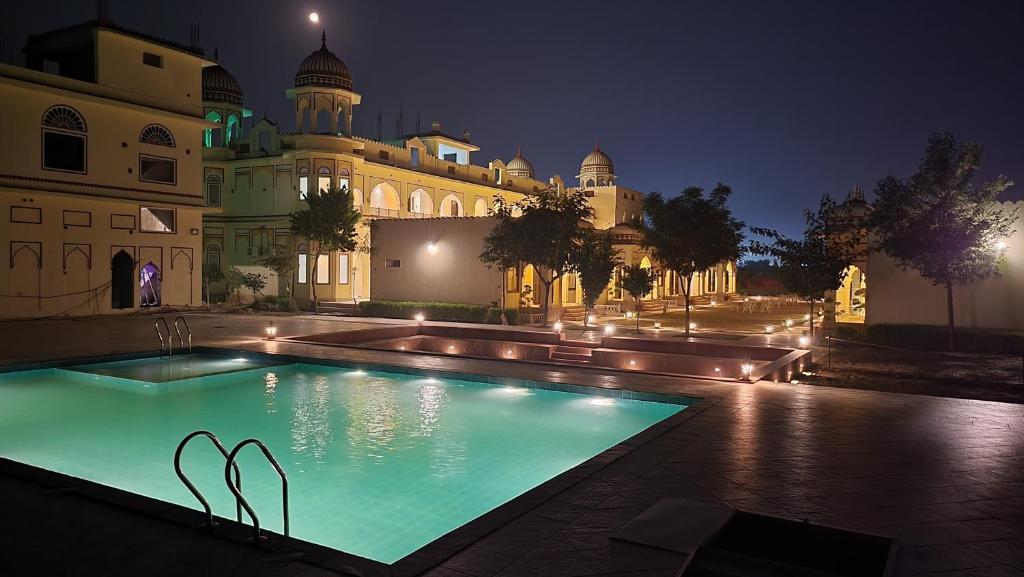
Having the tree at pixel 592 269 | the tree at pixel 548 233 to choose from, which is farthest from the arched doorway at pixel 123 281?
the tree at pixel 592 269

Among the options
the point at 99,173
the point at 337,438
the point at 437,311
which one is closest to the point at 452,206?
the point at 437,311

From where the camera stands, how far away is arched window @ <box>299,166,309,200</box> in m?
31.5

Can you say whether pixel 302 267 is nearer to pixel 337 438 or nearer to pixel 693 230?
pixel 693 230

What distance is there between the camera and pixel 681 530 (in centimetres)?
439

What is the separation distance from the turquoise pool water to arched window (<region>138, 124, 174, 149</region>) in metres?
15.8

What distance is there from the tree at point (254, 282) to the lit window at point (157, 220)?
4127mm

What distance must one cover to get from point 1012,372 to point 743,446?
9.13 m

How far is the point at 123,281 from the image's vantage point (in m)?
25.6

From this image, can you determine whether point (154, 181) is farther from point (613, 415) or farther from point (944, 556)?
point (944, 556)

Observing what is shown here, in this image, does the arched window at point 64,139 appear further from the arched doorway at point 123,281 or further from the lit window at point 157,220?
the arched doorway at point 123,281

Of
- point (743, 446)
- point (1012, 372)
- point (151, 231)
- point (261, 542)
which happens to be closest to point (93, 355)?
point (261, 542)

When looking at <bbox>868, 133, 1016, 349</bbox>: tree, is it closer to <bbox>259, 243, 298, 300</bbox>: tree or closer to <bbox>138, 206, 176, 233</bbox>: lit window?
<bbox>259, 243, 298, 300</bbox>: tree

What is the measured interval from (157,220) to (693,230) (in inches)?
782

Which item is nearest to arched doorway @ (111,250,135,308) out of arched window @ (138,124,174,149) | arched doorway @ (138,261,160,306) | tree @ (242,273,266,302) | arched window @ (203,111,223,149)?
arched doorway @ (138,261,160,306)
